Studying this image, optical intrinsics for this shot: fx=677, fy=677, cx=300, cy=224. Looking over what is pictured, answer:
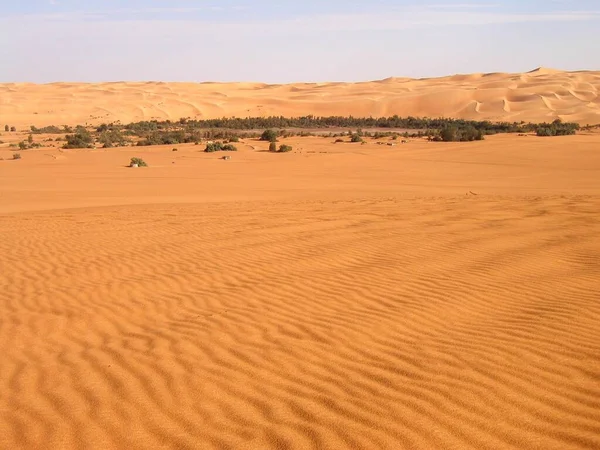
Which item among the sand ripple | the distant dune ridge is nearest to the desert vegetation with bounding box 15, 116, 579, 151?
the distant dune ridge

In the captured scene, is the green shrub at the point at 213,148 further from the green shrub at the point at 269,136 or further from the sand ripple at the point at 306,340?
the sand ripple at the point at 306,340

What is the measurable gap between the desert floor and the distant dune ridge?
43.8m

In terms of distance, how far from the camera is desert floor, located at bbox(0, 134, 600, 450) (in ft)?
13.1

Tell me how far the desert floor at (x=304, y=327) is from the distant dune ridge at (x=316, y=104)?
43.8 metres

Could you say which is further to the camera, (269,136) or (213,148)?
(269,136)

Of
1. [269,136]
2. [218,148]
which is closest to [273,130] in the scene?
[269,136]

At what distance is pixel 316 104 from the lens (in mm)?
73188

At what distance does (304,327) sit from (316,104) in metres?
68.6

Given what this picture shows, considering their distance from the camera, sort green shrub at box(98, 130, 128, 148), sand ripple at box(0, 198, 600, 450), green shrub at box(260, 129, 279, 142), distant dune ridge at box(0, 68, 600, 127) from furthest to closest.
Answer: distant dune ridge at box(0, 68, 600, 127), green shrub at box(260, 129, 279, 142), green shrub at box(98, 130, 128, 148), sand ripple at box(0, 198, 600, 450)

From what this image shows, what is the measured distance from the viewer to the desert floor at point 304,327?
158 inches

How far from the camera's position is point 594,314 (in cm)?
595

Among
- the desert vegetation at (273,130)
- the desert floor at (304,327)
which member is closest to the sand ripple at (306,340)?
the desert floor at (304,327)

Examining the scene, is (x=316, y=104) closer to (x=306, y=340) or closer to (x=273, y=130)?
(x=273, y=130)

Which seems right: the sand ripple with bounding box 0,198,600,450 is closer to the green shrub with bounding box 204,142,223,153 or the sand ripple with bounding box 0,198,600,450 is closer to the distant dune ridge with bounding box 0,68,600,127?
the green shrub with bounding box 204,142,223,153
